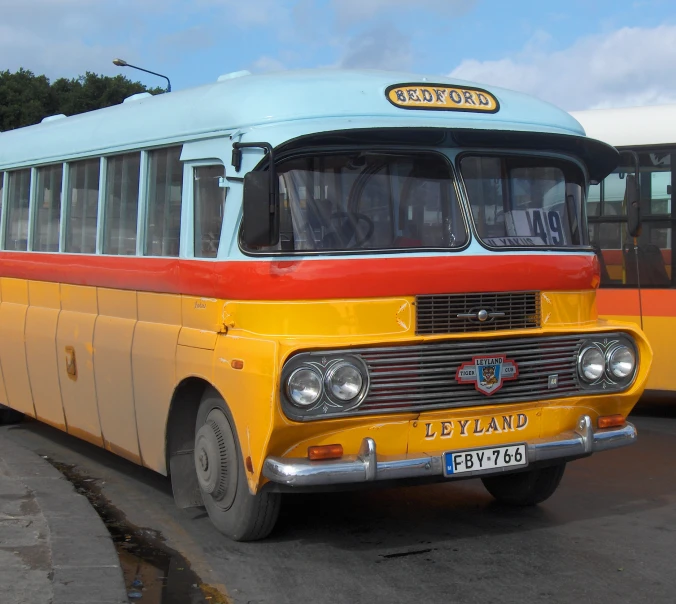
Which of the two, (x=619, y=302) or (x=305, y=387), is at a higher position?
(x=619, y=302)

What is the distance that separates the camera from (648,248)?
11492 millimetres

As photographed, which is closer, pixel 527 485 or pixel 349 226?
pixel 349 226

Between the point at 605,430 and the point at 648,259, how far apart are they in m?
5.14

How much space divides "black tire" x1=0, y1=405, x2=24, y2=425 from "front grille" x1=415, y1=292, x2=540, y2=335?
6.47 meters

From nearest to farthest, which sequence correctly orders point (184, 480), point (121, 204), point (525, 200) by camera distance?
point (525, 200) < point (184, 480) < point (121, 204)

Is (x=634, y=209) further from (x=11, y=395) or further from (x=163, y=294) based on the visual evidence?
(x=11, y=395)

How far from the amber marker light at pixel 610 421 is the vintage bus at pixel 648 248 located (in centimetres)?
461

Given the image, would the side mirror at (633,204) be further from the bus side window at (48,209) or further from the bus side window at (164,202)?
the bus side window at (48,209)

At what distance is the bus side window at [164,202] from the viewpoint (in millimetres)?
7000

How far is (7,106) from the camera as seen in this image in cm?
5359

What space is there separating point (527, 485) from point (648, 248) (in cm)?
495

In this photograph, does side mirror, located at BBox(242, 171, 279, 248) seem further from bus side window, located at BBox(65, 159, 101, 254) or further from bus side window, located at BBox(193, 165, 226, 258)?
bus side window, located at BBox(65, 159, 101, 254)

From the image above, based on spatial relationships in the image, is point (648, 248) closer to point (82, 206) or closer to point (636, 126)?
point (636, 126)

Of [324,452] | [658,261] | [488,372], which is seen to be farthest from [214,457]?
[658,261]
